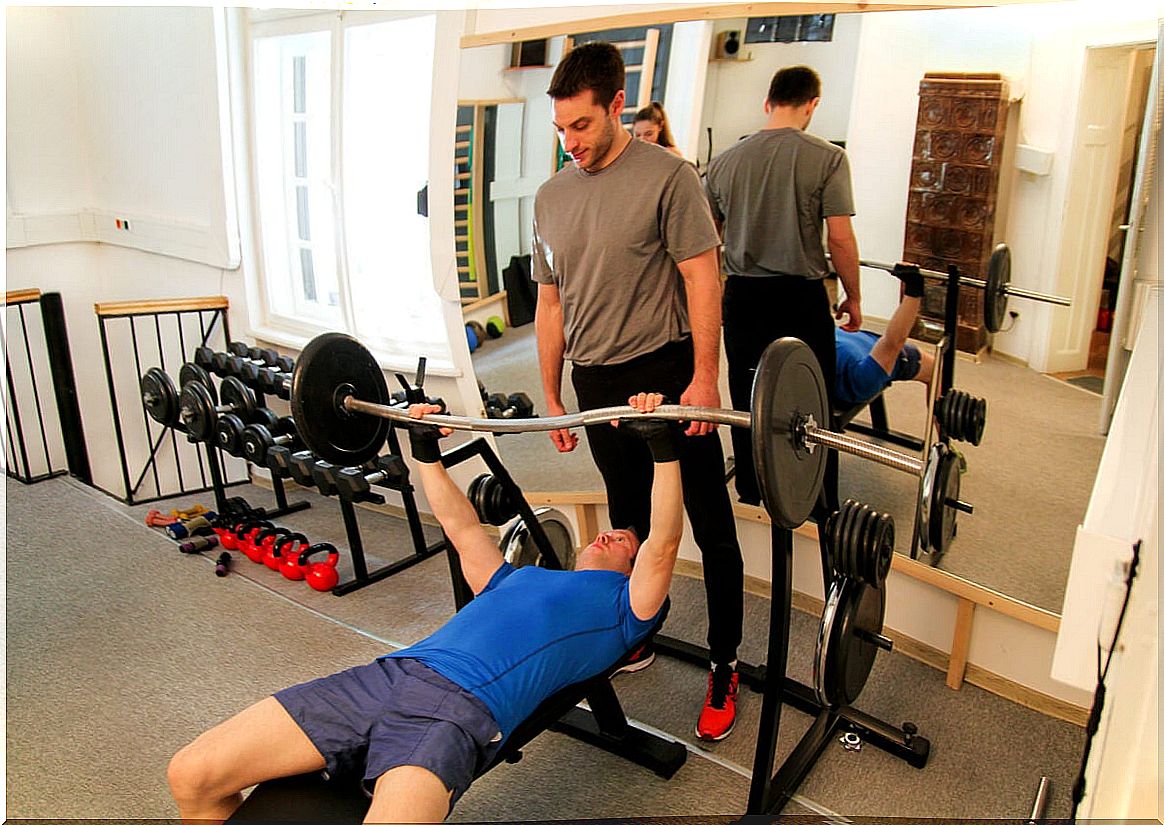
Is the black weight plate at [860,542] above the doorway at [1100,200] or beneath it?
beneath

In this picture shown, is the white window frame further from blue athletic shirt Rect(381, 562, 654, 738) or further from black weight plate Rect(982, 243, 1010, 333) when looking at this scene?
black weight plate Rect(982, 243, 1010, 333)

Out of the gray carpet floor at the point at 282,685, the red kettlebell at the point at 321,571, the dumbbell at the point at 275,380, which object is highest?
the dumbbell at the point at 275,380

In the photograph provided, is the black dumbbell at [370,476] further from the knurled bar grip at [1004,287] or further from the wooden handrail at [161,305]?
the knurled bar grip at [1004,287]

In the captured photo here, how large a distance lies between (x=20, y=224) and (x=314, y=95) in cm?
86

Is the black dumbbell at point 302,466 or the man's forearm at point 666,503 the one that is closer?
the man's forearm at point 666,503

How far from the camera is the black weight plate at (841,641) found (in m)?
1.58

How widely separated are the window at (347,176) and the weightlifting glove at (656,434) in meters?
1.26

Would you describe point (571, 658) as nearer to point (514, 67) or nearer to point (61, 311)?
point (514, 67)

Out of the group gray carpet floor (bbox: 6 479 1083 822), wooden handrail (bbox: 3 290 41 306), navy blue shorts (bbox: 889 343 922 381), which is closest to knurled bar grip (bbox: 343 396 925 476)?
navy blue shorts (bbox: 889 343 922 381)

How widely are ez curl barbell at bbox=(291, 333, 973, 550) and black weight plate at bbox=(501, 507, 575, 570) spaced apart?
37 centimetres

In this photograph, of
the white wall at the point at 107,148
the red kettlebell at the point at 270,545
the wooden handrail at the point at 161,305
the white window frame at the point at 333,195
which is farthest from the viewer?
the red kettlebell at the point at 270,545

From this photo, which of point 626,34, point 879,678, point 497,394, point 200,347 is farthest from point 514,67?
point 879,678

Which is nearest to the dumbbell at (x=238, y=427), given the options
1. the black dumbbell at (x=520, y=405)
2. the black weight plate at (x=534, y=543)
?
the black dumbbell at (x=520, y=405)

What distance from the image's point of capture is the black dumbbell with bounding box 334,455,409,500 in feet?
8.24
